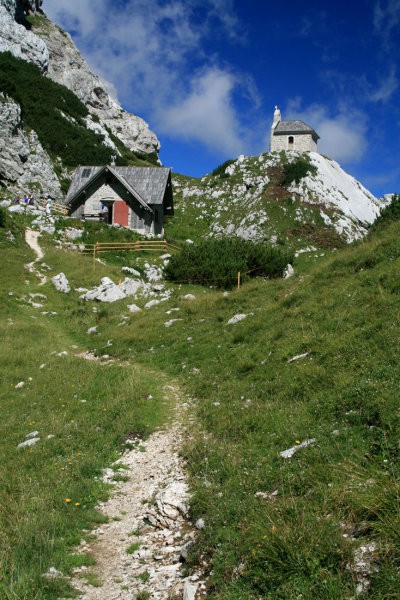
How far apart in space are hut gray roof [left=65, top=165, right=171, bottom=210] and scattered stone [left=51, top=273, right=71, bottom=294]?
1849 centimetres

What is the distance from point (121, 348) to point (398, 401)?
12.9 meters

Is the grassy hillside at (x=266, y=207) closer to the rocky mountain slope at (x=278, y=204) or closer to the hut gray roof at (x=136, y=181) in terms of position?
the rocky mountain slope at (x=278, y=204)

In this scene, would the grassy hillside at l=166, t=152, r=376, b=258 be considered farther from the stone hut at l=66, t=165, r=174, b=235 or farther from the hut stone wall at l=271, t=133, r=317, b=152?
the stone hut at l=66, t=165, r=174, b=235

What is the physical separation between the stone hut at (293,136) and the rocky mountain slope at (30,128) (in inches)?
1045

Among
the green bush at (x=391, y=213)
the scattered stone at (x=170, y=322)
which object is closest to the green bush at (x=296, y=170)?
the green bush at (x=391, y=213)

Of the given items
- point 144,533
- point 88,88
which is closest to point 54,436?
point 144,533

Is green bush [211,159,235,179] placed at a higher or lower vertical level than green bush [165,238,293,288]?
higher

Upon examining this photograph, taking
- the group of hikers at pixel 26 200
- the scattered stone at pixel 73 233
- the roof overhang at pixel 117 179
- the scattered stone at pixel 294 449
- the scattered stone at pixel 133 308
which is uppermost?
the roof overhang at pixel 117 179

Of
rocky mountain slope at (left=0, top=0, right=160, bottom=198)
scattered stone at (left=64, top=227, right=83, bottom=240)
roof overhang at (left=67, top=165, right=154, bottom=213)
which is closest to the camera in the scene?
scattered stone at (left=64, top=227, right=83, bottom=240)

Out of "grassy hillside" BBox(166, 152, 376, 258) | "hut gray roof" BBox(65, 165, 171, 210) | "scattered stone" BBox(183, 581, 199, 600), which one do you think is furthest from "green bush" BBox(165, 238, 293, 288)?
"scattered stone" BBox(183, 581, 199, 600)

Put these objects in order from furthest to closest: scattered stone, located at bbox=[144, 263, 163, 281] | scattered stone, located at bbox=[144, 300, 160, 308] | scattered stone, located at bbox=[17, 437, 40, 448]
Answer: scattered stone, located at bbox=[144, 263, 163, 281], scattered stone, located at bbox=[144, 300, 160, 308], scattered stone, located at bbox=[17, 437, 40, 448]

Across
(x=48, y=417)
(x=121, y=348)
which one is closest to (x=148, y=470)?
(x=48, y=417)

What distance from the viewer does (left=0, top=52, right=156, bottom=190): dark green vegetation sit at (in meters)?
57.0

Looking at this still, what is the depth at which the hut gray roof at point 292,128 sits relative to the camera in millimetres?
68562
